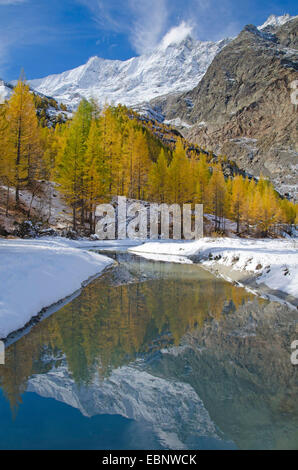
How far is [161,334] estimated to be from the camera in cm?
672

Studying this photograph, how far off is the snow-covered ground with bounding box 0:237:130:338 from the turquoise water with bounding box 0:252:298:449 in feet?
1.73

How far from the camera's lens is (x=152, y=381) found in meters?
4.67

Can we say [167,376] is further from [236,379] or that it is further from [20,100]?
[20,100]

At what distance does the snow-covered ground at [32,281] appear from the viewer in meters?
6.58

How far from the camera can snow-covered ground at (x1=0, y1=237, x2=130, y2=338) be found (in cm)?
658

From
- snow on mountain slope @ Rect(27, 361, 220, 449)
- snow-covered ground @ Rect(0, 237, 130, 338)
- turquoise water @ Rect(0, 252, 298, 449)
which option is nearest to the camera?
turquoise water @ Rect(0, 252, 298, 449)

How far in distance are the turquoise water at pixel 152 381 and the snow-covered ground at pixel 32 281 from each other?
0.53 metres

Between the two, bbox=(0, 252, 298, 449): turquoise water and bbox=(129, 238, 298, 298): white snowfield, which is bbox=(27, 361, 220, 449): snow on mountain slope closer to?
bbox=(0, 252, 298, 449): turquoise water

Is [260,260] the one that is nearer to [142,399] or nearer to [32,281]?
[32,281]

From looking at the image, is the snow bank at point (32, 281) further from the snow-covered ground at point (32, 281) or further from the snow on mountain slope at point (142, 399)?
the snow on mountain slope at point (142, 399)

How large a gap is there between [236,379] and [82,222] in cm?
2715

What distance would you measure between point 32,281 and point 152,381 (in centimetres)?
514

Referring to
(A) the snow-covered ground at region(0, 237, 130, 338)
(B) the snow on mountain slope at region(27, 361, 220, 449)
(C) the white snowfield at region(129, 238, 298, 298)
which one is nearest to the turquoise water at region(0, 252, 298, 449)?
(B) the snow on mountain slope at region(27, 361, 220, 449)

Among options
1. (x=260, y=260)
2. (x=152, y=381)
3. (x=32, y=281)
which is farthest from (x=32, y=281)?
(x=260, y=260)
